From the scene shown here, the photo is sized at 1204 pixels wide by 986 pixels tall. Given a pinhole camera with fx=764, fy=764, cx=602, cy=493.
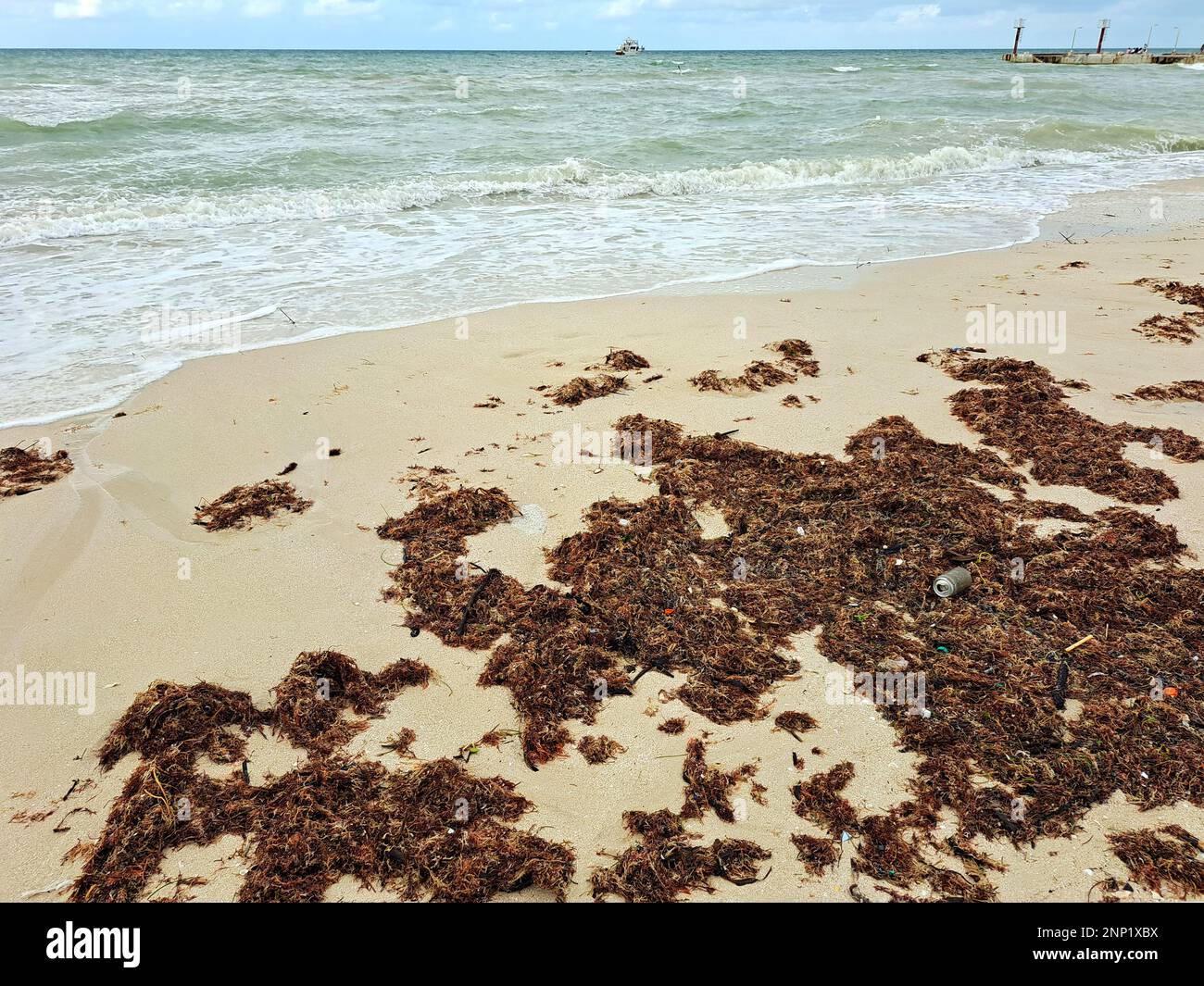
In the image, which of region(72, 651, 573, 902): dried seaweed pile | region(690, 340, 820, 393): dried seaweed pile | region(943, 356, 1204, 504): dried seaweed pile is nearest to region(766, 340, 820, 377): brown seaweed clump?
region(690, 340, 820, 393): dried seaweed pile

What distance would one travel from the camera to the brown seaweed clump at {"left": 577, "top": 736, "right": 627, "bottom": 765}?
2916 millimetres

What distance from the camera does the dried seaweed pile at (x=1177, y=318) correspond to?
667cm

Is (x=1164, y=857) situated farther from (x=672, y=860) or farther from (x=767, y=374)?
(x=767, y=374)

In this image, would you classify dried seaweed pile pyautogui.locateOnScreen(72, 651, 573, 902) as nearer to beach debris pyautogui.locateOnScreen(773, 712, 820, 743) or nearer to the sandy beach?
the sandy beach

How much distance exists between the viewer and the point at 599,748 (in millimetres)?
2945

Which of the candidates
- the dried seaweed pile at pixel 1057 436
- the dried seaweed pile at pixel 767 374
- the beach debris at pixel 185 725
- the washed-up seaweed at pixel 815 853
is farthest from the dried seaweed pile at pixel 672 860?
the dried seaweed pile at pixel 767 374

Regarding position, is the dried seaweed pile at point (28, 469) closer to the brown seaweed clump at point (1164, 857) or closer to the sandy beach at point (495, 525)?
the sandy beach at point (495, 525)

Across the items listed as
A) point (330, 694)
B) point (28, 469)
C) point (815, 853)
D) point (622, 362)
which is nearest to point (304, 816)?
point (330, 694)

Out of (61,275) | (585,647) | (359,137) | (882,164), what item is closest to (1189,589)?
(585,647)

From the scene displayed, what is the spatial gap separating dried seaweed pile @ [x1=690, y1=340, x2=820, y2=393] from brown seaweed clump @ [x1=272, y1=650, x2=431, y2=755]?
3427 millimetres

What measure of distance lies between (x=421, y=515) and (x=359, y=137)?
16.5 meters

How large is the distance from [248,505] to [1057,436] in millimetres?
5089

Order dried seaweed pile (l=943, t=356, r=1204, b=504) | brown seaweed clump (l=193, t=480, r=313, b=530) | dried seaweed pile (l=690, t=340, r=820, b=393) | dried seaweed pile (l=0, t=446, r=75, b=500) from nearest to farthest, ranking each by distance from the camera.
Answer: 1. brown seaweed clump (l=193, t=480, r=313, b=530)
2. dried seaweed pile (l=943, t=356, r=1204, b=504)
3. dried seaweed pile (l=0, t=446, r=75, b=500)
4. dried seaweed pile (l=690, t=340, r=820, b=393)

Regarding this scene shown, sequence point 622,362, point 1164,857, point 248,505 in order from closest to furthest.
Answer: point 1164,857, point 248,505, point 622,362
